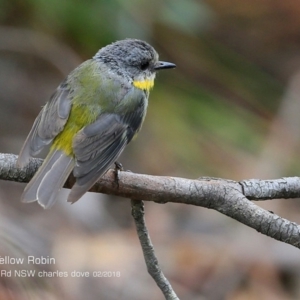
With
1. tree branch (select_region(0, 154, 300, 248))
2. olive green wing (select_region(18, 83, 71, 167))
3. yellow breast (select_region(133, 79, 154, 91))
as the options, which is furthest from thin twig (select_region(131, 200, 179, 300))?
yellow breast (select_region(133, 79, 154, 91))

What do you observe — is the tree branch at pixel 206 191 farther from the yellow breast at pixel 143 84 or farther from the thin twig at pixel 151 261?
the yellow breast at pixel 143 84

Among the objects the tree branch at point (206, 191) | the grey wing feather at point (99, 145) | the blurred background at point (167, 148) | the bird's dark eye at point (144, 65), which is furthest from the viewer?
the blurred background at point (167, 148)

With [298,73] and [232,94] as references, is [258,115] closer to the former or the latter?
[232,94]

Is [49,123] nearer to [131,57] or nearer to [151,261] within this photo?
[131,57]

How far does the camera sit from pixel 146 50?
4770 millimetres

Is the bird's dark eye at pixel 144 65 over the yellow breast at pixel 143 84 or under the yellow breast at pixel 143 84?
over

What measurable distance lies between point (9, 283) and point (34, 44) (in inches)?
114

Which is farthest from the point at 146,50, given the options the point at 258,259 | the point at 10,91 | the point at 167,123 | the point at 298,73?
the point at 298,73

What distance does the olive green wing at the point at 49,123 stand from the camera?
3.85 m

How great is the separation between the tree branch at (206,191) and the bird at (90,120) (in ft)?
0.29

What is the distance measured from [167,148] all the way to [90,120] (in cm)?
226

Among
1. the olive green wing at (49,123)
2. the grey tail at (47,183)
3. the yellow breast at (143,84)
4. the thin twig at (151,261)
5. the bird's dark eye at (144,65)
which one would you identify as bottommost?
the thin twig at (151,261)

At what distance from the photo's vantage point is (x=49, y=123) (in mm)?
4059

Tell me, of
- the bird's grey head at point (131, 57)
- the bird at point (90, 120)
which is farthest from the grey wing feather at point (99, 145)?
the bird's grey head at point (131, 57)
